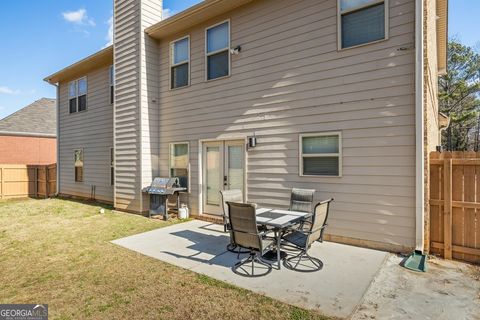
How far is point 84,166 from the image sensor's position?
12.0m

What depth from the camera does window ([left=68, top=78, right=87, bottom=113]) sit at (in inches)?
475

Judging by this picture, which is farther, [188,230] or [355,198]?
[188,230]

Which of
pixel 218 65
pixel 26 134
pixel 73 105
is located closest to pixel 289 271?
pixel 218 65

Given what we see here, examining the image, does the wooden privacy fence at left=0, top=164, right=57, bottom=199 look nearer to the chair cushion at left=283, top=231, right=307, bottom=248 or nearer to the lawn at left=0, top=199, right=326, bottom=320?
the lawn at left=0, top=199, right=326, bottom=320

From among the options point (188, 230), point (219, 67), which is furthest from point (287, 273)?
point (219, 67)

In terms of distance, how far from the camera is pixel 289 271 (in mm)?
4207

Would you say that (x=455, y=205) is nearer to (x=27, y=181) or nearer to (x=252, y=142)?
(x=252, y=142)

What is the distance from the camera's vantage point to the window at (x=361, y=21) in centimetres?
511

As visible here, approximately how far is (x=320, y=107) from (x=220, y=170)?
10.6 ft

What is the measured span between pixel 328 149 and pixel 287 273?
107 inches

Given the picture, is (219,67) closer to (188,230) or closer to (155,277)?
(188,230)

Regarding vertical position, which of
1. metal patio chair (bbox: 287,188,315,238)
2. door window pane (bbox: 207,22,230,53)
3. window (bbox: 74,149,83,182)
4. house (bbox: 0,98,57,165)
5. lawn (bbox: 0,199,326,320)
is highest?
door window pane (bbox: 207,22,230,53)

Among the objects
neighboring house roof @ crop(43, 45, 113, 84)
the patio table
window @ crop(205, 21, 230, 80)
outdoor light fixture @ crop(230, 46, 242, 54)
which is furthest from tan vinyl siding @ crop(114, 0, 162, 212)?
the patio table

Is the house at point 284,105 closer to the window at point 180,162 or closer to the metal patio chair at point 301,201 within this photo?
the window at point 180,162
